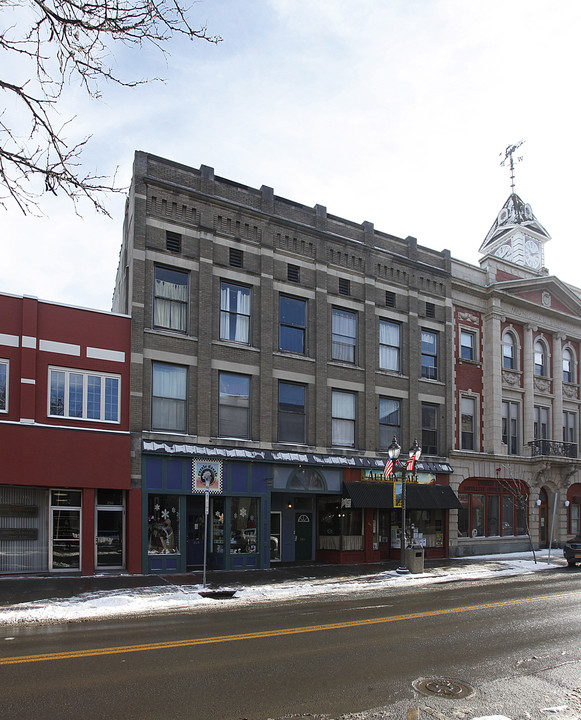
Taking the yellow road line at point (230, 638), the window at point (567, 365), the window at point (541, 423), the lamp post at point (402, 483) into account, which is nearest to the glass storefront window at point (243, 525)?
the lamp post at point (402, 483)

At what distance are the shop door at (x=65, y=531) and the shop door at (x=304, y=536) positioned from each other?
8853 mm

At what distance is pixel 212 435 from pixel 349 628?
11811mm

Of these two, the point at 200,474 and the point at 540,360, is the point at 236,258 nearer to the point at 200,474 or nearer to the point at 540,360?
the point at 200,474

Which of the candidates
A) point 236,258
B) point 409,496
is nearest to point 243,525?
point 409,496

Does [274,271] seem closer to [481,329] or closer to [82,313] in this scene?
[82,313]

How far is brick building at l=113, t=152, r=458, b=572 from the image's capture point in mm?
22469

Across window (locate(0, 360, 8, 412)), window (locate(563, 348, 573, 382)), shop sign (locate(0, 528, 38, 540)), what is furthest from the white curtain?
shop sign (locate(0, 528, 38, 540))

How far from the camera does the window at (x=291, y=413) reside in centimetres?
2522

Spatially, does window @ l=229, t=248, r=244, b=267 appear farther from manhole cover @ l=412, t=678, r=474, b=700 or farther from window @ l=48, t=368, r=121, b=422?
manhole cover @ l=412, t=678, r=474, b=700

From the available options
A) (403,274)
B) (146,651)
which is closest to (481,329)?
(403,274)

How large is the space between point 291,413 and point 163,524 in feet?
21.2

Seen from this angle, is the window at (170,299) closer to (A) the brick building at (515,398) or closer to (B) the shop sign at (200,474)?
(B) the shop sign at (200,474)

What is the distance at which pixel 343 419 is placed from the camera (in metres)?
27.0

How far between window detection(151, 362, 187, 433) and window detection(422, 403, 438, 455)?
38.0ft
